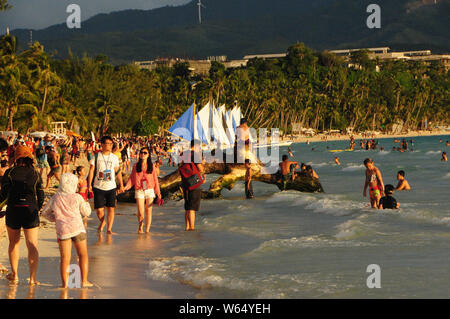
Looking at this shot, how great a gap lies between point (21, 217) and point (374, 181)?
10.0 meters

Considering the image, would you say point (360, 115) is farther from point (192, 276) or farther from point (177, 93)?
point (192, 276)

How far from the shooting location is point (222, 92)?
108 m

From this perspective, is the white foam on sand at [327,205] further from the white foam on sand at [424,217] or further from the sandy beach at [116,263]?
the sandy beach at [116,263]

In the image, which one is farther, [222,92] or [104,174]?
[222,92]

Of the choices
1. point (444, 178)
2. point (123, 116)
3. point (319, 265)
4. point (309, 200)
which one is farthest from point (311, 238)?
point (123, 116)

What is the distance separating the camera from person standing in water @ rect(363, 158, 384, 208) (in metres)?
15.7

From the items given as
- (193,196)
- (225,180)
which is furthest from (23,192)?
(225,180)

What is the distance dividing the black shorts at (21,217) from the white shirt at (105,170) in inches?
139

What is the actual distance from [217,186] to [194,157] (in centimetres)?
791

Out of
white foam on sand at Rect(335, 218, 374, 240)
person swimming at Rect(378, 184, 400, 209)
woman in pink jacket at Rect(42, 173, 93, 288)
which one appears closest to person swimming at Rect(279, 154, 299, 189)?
person swimming at Rect(378, 184, 400, 209)

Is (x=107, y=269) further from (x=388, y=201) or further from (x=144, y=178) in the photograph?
(x=388, y=201)

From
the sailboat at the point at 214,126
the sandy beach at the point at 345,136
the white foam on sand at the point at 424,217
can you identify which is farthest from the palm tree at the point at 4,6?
the sandy beach at the point at 345,136

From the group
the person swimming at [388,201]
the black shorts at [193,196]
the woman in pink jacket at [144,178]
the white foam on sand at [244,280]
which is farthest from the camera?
the person swimming at [388,201]

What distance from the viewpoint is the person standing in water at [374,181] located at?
15.7 meters
